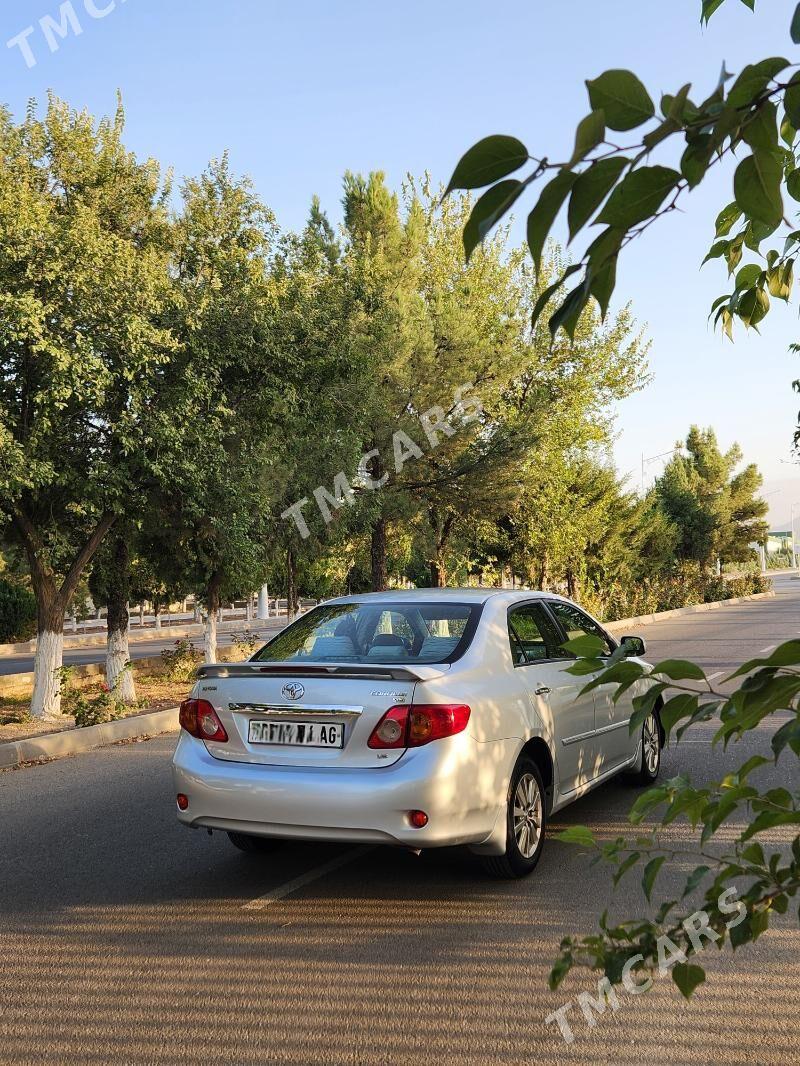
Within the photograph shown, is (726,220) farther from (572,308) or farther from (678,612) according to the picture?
(678,612)

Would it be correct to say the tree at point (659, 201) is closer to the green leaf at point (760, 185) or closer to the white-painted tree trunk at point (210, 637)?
the green leaf at point (760, 185)

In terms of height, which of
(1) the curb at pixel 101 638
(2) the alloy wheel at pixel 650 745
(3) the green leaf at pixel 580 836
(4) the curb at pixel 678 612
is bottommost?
(4) the curb at pixel 678 612

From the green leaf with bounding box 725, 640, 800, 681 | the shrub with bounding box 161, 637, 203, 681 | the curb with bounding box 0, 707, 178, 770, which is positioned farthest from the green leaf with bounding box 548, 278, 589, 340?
the shrub with bounding box 161, 637, 203, 681

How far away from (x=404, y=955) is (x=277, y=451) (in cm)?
1223

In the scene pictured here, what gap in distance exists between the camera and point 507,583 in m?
34.4

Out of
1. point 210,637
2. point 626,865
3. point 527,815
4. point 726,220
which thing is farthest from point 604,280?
point 210,637

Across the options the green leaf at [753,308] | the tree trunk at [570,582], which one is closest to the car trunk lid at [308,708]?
the green leaf at [753,308]

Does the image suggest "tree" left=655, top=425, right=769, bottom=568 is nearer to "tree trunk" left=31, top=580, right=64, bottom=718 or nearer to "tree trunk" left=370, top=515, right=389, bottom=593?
"tree trunk" left=370, top=515, right=389, bottom=593

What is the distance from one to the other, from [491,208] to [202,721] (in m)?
4.94

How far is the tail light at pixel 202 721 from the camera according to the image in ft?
18.4

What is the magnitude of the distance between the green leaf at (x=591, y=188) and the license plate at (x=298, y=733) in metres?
4.37

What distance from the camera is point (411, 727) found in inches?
203

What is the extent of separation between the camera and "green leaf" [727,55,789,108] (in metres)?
1.18

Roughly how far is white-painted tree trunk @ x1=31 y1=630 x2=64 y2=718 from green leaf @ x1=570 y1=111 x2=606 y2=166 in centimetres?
1343
